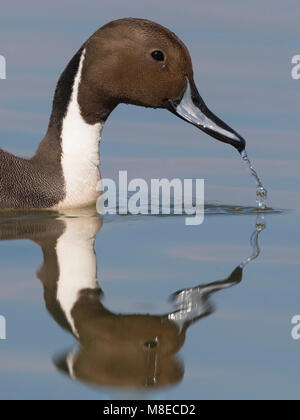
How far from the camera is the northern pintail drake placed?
6543 millimetres

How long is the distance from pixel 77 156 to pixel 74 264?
69.0 inches

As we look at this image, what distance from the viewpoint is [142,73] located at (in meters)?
6.62

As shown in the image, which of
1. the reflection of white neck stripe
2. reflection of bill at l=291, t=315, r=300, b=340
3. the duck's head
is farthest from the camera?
the duck's head

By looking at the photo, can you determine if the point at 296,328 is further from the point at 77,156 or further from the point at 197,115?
the point at 77,156

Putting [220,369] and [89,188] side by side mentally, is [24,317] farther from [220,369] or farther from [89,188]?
[89,188]

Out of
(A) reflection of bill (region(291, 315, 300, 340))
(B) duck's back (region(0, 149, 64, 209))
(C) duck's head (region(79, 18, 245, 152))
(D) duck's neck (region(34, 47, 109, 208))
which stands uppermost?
(C) duck's head (region(79, 18, 245, 152))

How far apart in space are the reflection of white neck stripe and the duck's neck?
0.51 meters

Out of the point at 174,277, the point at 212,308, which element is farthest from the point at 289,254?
the point at 212,308

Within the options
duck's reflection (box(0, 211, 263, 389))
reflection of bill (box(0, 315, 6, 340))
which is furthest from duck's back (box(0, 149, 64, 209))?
reflection of bill (box(0, 315, 6, 340))

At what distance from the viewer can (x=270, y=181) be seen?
8016 millimetres

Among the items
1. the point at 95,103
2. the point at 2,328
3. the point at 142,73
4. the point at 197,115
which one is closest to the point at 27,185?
the point at 95,103

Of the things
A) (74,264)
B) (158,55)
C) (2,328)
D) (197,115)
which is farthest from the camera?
(197,115)

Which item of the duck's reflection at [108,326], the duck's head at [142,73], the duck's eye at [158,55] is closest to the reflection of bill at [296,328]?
the duck's reflection at [108,326]

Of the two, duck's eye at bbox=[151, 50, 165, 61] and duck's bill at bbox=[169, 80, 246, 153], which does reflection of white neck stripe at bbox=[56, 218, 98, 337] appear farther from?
duck's eye at bbox=[151, 50, 165, 61]
